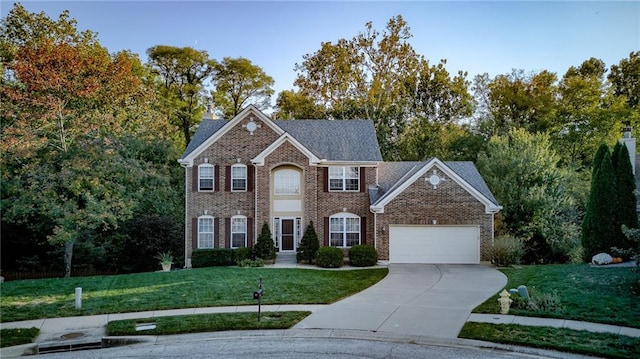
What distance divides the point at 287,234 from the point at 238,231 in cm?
252

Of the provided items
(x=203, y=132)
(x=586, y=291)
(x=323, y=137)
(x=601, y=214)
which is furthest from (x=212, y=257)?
(x=601, y=214)

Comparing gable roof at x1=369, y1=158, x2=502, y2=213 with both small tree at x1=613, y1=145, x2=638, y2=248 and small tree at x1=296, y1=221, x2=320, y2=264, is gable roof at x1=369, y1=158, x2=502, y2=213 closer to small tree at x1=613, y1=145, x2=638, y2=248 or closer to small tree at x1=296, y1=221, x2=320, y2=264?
small tree at x1=296, y1=221, x2=320, y2=264

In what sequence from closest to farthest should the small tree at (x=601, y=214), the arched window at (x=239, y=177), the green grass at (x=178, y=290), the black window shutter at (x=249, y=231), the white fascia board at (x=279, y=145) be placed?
1. the green grass at (x=178, y=290)
2. the small tree at (x=601, y=214)
3. the white fascia board at (x=279, y=145)
4. the black window shutter at (x=249, y=231)
5. the arched window at (x=239, y=177)

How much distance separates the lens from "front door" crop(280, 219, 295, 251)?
25.5 meters

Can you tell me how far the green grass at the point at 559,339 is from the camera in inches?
406

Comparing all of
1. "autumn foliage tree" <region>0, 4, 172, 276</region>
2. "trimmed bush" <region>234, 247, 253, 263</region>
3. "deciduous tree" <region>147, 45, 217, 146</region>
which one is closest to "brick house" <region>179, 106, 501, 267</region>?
"trimmed bush" <region>234, 247, 253, 263</region>

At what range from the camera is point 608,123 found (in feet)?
124

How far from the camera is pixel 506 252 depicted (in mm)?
22578

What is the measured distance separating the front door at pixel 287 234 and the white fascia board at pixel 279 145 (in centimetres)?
328

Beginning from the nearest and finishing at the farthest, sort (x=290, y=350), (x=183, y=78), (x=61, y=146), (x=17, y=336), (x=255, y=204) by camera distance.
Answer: (x=290, y=350) < (x=17, y=336) < (x=255, y=204) < (x=61, y=146) < (x=183, y=78)

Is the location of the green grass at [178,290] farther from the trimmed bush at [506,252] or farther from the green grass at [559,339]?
the trimmed bush at [506,252]

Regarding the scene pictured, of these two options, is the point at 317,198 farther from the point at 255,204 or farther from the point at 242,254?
the point at 242,254

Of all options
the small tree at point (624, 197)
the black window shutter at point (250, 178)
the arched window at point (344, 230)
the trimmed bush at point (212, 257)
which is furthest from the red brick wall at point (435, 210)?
the trimmed bush at point (212, 257)

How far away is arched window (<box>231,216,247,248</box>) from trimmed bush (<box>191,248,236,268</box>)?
3.35 feet
